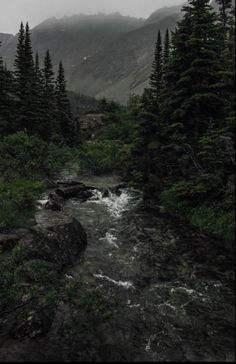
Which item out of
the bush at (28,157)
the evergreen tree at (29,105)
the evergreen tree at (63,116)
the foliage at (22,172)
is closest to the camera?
the foliage at (22,172)

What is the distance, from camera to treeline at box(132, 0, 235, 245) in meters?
17.5

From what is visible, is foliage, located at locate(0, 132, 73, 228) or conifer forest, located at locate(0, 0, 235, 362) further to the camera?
foliage, located at locate(0, 132, 73, 228)

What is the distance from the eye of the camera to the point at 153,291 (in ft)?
43.3

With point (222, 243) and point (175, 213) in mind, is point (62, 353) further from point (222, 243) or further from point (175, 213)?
point (175, 213)

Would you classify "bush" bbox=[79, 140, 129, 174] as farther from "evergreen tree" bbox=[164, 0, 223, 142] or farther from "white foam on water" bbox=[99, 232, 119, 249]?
"white foam on water" bbox=[99, 232, 119, 249]

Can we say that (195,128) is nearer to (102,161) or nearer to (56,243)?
(56,243)

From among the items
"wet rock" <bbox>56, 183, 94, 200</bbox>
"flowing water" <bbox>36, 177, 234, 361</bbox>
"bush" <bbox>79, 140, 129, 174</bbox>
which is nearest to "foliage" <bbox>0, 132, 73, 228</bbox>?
"flowing water" <bbox>36, 177, 234, 361</bbox>

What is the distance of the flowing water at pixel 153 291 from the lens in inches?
401

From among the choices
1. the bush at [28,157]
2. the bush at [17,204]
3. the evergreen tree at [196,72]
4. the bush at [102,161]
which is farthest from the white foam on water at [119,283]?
the bush at [102,161]

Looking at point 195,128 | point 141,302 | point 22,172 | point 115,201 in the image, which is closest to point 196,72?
point 195,128

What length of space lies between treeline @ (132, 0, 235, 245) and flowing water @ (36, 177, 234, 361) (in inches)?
71.9

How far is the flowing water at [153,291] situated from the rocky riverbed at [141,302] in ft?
0.10

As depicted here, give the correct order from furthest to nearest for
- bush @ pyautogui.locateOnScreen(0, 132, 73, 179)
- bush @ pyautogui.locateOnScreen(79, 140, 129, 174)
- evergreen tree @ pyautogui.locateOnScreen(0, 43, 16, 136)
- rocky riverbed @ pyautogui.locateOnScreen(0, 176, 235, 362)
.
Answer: evergreen tree @ pyautogui.locateOnScreen(0, 43, 16, 136) → bush @ pyautogui.locateOnScreen(79, 140, 129, 174) → bush @ pyautogui.locateOnScreen(0, 132, 73, 179) → rocky riverbed @ pyautogui.locateOnScreen(0, 176, 235, 362)

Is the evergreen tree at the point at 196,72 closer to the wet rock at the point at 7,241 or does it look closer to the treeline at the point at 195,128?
the treeline at the point at 195,128
